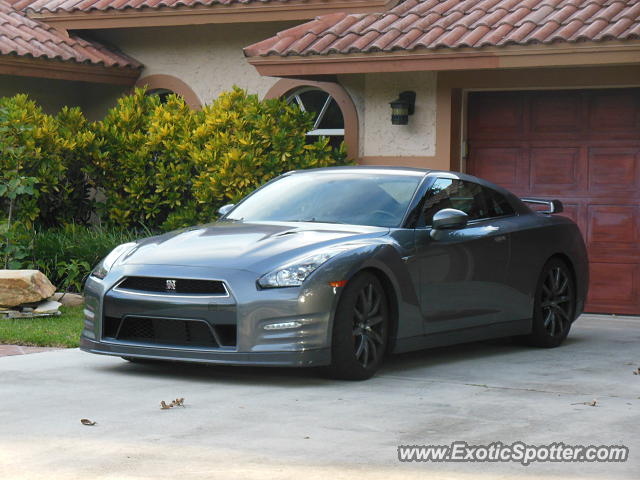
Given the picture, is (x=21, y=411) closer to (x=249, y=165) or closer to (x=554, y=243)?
(x=554, y=243)

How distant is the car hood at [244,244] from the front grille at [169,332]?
392 mm

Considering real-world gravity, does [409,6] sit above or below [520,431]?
above

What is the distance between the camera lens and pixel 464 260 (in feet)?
30.3

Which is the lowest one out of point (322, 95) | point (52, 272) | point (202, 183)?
point (52, 272)

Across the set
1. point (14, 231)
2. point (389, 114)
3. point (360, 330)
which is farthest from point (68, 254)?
point (360, 330)

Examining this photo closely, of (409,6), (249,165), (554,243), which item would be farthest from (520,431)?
(409,6)

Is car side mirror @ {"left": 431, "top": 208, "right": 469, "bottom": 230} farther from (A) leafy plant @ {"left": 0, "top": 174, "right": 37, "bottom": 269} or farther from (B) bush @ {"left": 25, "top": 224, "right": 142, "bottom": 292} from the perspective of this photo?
(A) leafy plant @ {"left": 0, "top": 174, "right": 37, "bottom": 269}

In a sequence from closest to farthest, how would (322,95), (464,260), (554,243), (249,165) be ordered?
(464,260) → (554,243) → (249,165) → (322,95)

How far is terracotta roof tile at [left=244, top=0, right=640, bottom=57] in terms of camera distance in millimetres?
12391

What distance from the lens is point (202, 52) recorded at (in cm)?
1641

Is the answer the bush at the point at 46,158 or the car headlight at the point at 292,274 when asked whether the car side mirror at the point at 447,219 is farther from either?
the bush at the point at 46,158

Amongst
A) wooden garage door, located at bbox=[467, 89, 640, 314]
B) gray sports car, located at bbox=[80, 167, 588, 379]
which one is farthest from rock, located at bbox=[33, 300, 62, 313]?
wooden garage door, located at bbox=[467, 89, 640, 314]

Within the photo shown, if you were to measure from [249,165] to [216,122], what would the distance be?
2.56 feet

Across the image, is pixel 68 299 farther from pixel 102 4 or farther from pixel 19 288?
pixel 102 4
